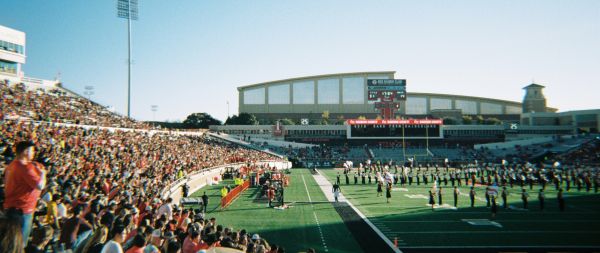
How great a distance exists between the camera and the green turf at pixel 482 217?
45.4 feet

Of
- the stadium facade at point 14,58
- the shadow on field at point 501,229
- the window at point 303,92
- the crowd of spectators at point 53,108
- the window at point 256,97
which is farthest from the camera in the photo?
the window at point 256,97

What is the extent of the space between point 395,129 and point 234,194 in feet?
160

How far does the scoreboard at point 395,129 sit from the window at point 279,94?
83.1ft

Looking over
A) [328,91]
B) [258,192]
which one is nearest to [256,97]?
[328,91]

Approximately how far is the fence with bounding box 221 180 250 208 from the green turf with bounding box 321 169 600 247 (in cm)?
798

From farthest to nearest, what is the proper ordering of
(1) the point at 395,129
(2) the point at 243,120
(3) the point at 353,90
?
1. (3) the point at 353,90
2. (2) the point at 243,120
3. (1) the point at 395,129

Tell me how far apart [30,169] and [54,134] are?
22.4m

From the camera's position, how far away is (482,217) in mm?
17891

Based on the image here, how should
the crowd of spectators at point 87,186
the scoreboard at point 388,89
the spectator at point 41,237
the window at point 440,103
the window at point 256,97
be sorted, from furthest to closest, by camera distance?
the window at point 440,103 < the window at point 256,97 < the scoreboard at point 388,89 < the spectator at point 41,237 < the crowd of spectators at point 87,186

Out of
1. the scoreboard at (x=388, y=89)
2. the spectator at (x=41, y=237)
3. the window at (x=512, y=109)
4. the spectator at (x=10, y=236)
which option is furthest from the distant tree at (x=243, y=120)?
the spectator at (x=10, y=236)

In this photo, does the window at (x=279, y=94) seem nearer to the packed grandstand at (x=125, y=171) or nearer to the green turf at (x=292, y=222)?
the packed grandstand at (x=125, y=171)

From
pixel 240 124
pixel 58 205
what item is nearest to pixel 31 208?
pixel 58 205

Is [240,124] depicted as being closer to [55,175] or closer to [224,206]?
[224,206]

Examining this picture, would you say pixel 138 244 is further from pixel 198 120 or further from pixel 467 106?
pixel 467 106
